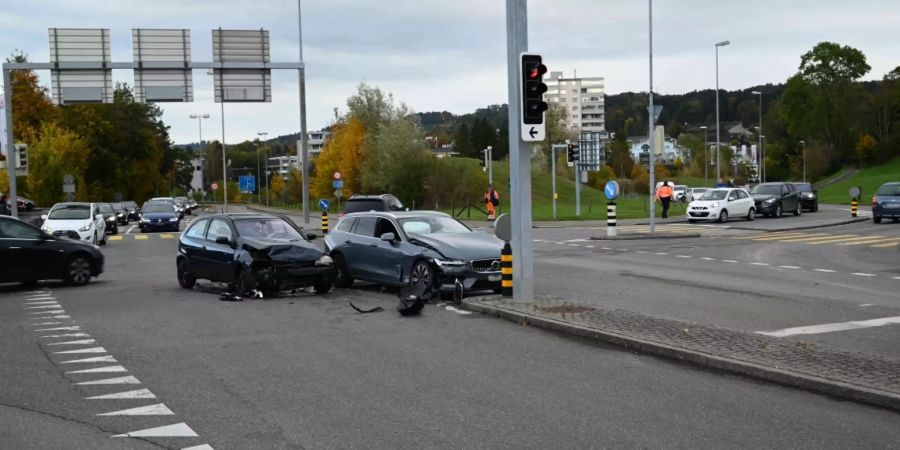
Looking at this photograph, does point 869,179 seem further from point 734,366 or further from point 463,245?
point 734,366

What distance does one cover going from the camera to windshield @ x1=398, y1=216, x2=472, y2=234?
15.5 meters

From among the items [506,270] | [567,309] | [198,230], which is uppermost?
[198,230]

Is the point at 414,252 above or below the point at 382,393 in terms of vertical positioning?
above

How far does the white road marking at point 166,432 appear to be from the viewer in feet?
20.2

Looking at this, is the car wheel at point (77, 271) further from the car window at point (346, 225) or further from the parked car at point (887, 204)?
the parked car at point (887, 204)

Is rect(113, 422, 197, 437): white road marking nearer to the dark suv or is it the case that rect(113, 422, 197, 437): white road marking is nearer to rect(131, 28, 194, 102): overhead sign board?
the dark suv

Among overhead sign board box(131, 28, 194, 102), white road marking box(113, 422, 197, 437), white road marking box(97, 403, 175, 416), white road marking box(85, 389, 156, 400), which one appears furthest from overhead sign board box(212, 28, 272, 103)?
white road marking box(113, 422, 197, 437)

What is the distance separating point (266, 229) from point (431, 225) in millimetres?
3082

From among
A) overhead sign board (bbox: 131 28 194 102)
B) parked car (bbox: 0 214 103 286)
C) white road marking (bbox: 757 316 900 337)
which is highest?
overhead sign board (bbox: 131 28 194 102)

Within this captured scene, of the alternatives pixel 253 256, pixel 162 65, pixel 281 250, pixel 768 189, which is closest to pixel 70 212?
pixel 162 65

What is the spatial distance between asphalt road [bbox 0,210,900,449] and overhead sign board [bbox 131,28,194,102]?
2178 centimetres

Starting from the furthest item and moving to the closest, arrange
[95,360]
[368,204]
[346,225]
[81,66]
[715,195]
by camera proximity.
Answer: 1. [715,195]
2. [81,66]
3. [368,204]
4. [346,225]
5. [95,360]

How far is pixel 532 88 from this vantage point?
1261 cm

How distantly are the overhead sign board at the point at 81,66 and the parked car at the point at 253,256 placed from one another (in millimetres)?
17690
